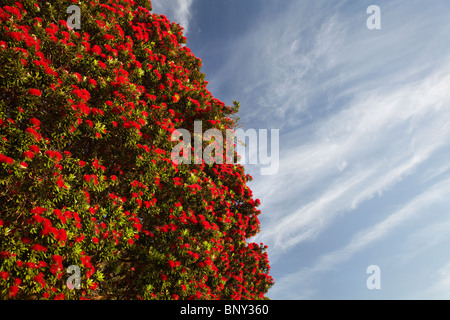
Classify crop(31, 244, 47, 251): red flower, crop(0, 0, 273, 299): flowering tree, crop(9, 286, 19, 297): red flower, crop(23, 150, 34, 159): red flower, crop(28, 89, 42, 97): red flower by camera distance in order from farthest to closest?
crop(28, 89, 42, 97): red flower, crop(0, 0, 273, 299): flowering tree, crop(23, 150, 34, 159): red flower, crop(31, 244, 47, 251): red flower, crop(9, 286, 19, 297): red flower

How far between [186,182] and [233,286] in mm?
5168

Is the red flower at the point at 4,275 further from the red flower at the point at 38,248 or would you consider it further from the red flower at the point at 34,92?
the red flower at the point at 34,92

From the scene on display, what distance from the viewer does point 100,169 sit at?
6230 mm

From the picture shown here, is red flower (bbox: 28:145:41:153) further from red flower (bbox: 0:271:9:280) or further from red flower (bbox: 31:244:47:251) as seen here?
red flower (bbox: 0:271:9:280)

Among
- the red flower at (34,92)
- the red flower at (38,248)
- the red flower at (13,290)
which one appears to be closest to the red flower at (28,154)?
the red flower at (34,92)

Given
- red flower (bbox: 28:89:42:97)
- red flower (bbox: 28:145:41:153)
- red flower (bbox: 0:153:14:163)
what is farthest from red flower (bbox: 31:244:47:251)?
red flower (bbox: 28:89:42:97)

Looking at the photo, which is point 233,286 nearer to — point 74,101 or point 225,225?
point 225,225

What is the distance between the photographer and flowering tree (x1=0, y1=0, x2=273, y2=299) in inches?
187

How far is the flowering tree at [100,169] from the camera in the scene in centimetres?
476

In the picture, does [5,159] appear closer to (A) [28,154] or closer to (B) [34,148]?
(A) [28,154]

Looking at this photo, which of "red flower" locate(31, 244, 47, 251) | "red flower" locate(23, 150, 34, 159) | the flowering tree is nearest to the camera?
"red flower" locate(31, 244, 47, 251)

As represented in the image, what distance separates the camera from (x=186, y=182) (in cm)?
857

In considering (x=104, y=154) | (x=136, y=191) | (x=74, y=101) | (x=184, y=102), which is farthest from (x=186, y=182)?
(x=74, y=101)

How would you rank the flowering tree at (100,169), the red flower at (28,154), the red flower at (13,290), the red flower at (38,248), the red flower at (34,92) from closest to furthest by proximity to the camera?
the red flower at (13,290) → the red flower at (38,248) → the red flower at (28,154) → the flowering tree at (100,169) → the red flower at (34,92)
